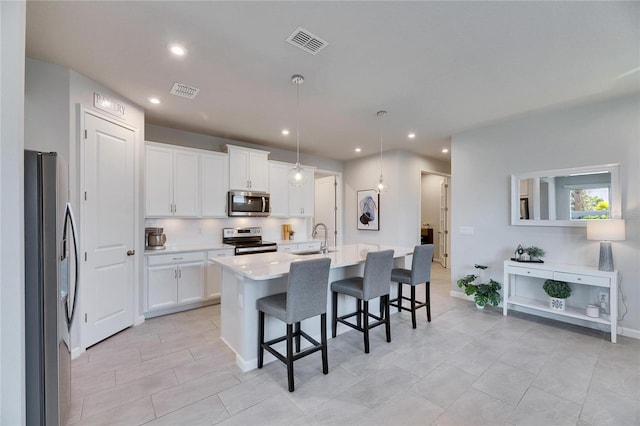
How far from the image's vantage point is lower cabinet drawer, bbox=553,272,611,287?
307 centimetres

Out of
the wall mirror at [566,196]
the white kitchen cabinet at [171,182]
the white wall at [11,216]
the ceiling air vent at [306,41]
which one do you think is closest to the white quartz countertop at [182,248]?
the white kitchen cabinet at [171,182]

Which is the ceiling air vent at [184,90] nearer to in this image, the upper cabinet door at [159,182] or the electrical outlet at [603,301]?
the upper cabinet door at [159,182]

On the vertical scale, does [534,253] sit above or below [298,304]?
above

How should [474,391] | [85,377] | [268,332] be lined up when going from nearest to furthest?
[474,391] < [85,377] < [268,332]

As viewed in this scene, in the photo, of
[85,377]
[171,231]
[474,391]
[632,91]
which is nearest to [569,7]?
[632,91]

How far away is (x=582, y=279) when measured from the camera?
3.19 metres

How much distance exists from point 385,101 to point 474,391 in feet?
9.85

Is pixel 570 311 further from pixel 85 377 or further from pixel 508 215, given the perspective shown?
pixel 85 377

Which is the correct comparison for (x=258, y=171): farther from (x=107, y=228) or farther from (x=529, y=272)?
(x=529, y=272)

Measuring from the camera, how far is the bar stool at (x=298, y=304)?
218 cm

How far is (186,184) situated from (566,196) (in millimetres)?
5252

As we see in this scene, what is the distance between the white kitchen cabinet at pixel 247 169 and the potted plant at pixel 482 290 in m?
3.66

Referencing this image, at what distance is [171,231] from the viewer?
4328 millimetres

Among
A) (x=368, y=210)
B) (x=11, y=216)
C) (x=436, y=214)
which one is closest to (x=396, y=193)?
(x=368, y=210)
